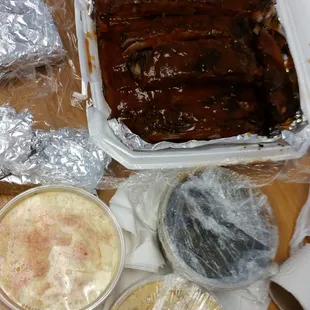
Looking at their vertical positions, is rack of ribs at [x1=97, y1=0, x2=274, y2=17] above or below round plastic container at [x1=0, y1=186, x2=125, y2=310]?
above

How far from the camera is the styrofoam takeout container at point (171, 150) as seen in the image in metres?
1.15

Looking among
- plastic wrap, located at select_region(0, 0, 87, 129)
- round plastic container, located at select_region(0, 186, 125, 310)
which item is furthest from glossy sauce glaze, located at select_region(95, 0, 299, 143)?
round plastic container, located at select_region(0, 186, 125, 310)

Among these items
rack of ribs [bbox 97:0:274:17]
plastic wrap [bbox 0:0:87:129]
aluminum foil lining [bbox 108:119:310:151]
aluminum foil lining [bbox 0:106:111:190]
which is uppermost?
rack of ribs [bbox 97:0:274:17]

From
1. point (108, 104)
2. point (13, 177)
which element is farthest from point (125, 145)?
point (13, 177)

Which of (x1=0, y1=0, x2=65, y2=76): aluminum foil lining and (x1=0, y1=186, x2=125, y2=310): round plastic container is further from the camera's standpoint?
(x1=0, y1=0, x2=65, y2=76): aluminum foil lining

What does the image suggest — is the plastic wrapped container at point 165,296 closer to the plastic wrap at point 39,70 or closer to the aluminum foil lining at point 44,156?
the aluminum foil lining at point 44,156

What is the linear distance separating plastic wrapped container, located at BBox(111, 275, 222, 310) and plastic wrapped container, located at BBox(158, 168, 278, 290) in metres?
0.03

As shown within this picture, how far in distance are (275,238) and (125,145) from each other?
1.38 feet

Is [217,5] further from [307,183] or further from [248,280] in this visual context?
[248,280]

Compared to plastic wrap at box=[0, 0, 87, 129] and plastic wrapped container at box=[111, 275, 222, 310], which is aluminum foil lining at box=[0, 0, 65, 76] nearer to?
plastic wrap at box=[0, 0, 87, 129]

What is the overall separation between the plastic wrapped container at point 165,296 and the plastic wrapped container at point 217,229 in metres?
0.03

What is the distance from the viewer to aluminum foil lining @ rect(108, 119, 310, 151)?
1146 millimetres

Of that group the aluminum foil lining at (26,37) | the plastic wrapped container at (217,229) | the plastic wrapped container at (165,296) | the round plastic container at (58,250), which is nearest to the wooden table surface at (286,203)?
the plastic wrapped container at (217,229)

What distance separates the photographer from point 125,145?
1.15 m
